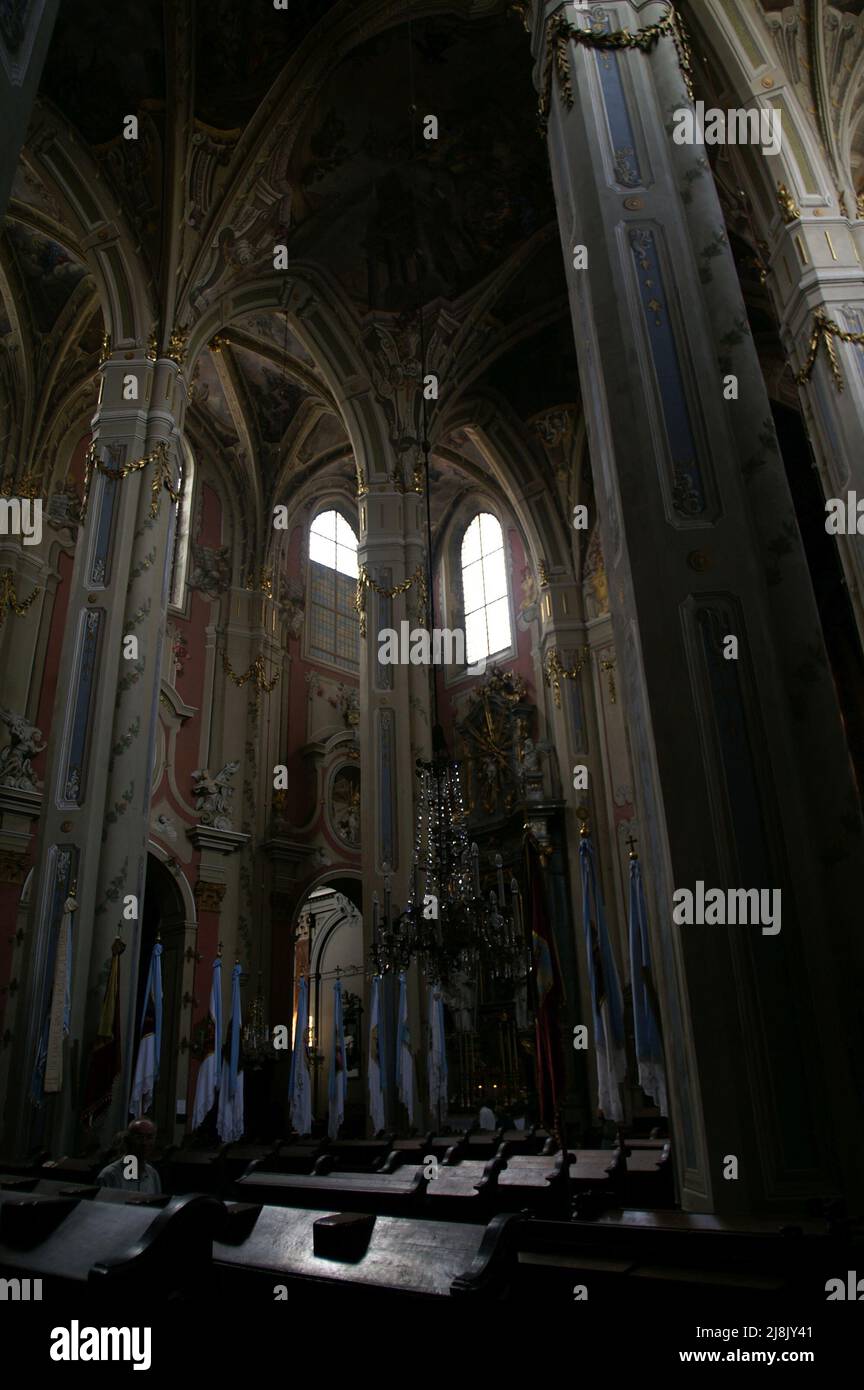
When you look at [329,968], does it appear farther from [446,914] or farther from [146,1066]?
[446,914]

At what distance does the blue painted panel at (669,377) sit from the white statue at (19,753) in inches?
430

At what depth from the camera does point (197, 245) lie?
1170 cm

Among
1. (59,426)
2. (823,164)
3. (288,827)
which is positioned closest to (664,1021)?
(823,164)

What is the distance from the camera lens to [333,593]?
19.0 meters

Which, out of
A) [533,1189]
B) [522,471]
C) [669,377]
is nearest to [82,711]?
[533,1189]

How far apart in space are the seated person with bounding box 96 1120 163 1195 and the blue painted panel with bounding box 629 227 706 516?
4.65 m

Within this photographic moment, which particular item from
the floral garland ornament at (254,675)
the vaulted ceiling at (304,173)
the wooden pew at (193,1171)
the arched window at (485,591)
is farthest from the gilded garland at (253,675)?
the wooden pew at (193,1171)

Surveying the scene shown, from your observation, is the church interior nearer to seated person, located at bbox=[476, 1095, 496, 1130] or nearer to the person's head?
the person's head

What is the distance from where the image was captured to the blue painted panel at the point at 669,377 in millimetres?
4969

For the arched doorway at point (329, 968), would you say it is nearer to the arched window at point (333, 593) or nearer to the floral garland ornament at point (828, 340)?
the arched window at point (333, 593)

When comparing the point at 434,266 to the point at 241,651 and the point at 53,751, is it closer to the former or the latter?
the point at 241,651

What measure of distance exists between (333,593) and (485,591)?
3.28 m

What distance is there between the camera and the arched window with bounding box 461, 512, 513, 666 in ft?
58.3

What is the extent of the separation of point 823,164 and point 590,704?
850 centimetres
